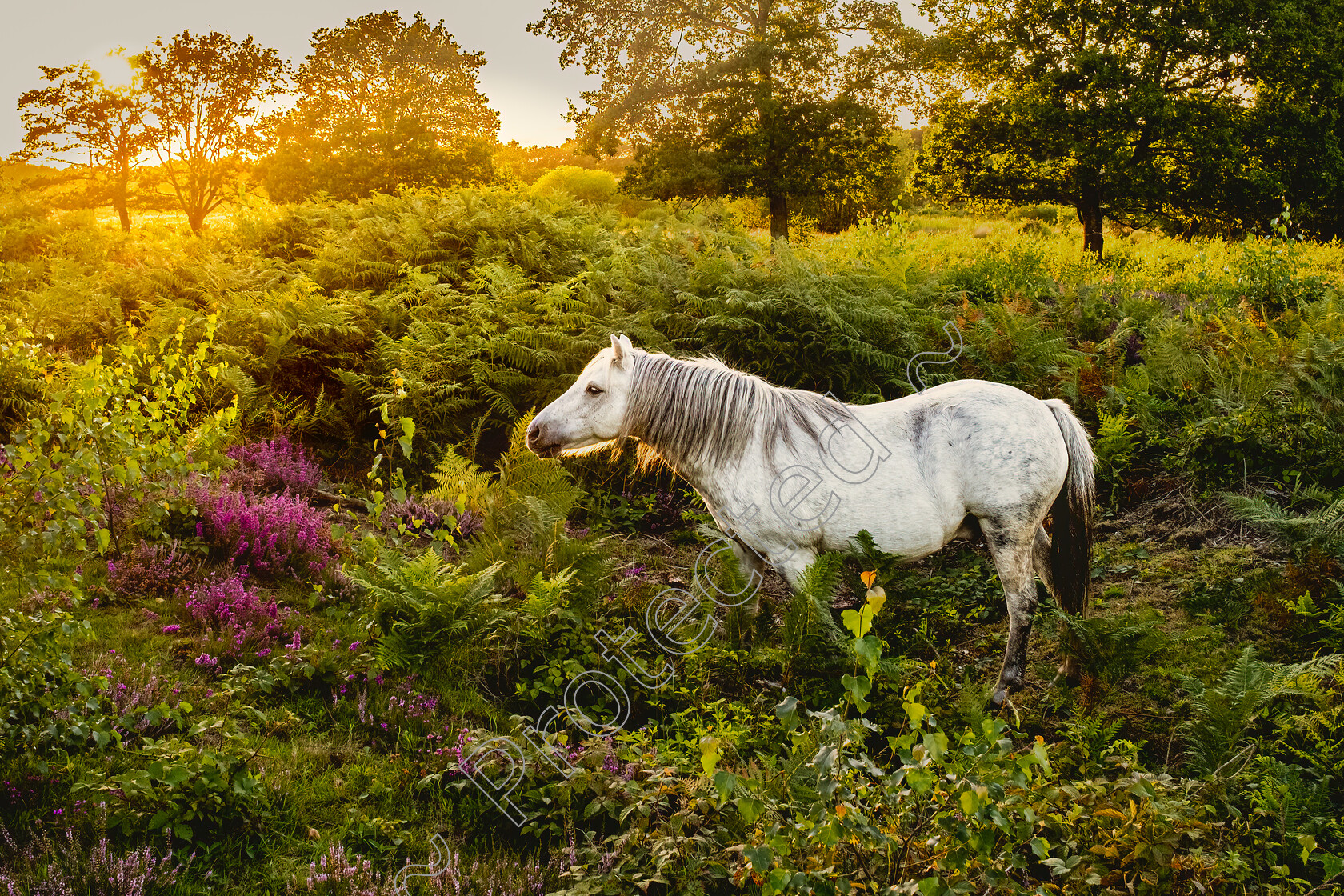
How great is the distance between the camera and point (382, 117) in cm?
1720

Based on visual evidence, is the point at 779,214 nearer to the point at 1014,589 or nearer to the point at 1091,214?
the point at 1091,214

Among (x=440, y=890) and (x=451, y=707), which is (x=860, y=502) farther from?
(x=440, y=890)

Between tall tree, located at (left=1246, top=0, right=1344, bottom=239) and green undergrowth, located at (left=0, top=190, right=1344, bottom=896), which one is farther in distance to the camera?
tall tree, located at (left=1246, top=0, right=1344, bottom=239)

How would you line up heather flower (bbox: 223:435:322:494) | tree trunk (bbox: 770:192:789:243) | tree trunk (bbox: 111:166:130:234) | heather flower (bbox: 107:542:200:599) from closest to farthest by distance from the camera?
1. heather flower (bbox: 107:542:200:599)
2. heather flower (bbox: 223:435:322:494)
3. tree trunk (bbox: 111:166:130:234)
4. tree trunk (bbox: 770:192:789:243)

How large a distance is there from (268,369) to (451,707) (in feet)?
17.6

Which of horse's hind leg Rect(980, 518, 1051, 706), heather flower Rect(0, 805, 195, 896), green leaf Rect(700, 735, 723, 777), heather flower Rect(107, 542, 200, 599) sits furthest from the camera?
heather flower Rect(107, 542, 200, 599)

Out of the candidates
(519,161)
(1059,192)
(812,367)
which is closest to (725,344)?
(812,367)

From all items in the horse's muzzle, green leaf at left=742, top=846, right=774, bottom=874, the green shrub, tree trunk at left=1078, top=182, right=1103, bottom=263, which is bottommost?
green leaf at left=742, top=846, right=774, bottom=874

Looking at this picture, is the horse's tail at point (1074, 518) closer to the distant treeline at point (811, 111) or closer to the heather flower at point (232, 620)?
the heather flower at point (232, 620)

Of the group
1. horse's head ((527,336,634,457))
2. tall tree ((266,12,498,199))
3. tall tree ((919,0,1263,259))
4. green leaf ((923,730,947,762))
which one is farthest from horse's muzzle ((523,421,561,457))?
tall tree ((919,0,1263,259))

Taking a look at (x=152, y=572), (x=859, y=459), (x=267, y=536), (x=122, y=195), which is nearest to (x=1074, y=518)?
(x=859, y=459)

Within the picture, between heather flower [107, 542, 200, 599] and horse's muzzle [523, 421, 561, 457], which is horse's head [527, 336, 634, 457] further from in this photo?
heather flower [107, 542, 200, 599]

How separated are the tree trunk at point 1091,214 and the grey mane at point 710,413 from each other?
16387 millimetres

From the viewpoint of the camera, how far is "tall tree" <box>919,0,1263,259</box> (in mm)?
17156
